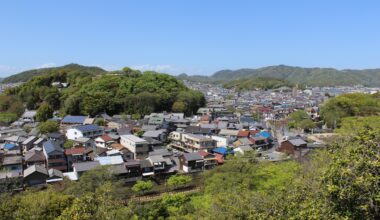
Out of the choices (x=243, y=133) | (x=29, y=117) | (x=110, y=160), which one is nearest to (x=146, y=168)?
(x=110, y=160)

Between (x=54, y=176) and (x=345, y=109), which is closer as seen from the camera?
(x=54, y=176)

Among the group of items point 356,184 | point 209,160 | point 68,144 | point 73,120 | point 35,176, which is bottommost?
Result: point 209,160

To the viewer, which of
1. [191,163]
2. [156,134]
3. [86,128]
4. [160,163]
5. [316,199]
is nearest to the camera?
[316,199]

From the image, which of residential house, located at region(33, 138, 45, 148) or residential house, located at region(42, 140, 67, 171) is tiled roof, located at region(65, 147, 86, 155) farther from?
residential house, located at region(33, 138, 45, 148)

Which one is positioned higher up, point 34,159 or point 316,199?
point 316,199

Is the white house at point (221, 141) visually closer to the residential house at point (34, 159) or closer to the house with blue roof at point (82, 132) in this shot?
the house with blue roof at point (82, 132)

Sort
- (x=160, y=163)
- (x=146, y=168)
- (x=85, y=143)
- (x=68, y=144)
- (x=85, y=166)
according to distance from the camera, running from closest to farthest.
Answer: (x=85, y=166)
(x=146, y=168)
(x=160, y=163)
(x=68, y=144)
(x=85, y=143)

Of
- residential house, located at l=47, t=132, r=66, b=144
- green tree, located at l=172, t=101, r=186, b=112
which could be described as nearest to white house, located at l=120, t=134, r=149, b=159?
residential house, located at l=47, t=132, r=66, b=144

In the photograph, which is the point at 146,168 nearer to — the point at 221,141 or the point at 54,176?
the point at 54,176
